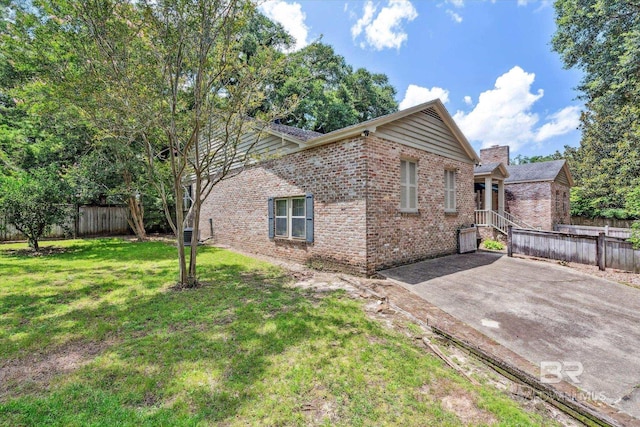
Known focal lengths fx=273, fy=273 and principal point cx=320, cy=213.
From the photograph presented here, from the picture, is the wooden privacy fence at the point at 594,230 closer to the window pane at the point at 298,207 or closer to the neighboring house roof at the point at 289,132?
the window pane at the point at 298,207

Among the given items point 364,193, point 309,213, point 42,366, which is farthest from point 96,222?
point 364,193

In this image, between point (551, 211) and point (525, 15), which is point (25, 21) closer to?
point (525, 15)

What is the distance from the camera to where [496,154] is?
60.9 ft

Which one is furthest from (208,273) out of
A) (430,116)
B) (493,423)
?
(430,116)

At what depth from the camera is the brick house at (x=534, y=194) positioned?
15.5 m

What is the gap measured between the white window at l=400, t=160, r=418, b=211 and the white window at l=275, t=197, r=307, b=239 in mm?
2990

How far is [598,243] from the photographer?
754cm

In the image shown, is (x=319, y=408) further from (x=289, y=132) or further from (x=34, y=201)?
(x=34, y=201)

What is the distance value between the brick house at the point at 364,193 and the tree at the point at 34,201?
643 centimetres

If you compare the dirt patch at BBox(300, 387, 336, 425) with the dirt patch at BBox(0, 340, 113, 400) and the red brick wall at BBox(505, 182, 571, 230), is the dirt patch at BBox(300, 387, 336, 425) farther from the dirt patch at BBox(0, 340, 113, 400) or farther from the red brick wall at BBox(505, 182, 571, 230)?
the red brick wall at BBox(505, 182, 571, 230)

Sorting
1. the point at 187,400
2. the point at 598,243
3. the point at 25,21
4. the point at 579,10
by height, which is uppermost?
the point at 579,10

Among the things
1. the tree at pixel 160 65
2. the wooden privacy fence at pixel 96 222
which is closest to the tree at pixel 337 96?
the wooden privacy fence at pixel 96 222

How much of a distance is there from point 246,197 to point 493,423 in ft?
31.7

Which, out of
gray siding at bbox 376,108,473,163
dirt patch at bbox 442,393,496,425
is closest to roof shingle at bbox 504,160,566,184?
gray siding at bbox 376,108,473,163
